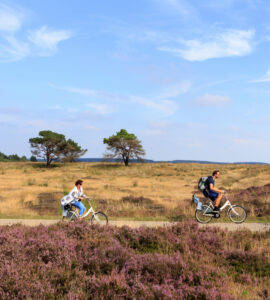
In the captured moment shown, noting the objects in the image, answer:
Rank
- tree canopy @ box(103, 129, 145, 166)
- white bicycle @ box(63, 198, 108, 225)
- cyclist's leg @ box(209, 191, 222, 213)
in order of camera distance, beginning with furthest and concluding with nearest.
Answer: tree canopy @ box(103, 129, 145, 166) < cyclist's leg @ box(209, 191, 222, 213) < white bicycle @ box(63, 198, 108, 225)

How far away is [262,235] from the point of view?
9125mm

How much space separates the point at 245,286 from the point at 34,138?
77.0 meters

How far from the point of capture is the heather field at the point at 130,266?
15.5ft

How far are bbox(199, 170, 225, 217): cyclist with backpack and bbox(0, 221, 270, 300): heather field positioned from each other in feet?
12.8

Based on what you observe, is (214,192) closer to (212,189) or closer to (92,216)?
(212,189)

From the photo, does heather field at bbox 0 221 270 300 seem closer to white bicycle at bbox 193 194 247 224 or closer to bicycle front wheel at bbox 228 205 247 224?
white bicycle at bbox 193 194 247 224

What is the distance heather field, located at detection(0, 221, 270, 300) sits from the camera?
4727 millimetres

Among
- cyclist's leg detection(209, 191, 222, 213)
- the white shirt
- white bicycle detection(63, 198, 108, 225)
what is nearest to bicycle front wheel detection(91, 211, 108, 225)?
white bicycle detection(63, 198, 108, 225)

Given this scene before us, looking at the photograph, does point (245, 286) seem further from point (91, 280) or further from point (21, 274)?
point (21, 274)

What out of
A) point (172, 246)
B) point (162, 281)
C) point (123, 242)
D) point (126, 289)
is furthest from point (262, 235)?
point (126, 289)

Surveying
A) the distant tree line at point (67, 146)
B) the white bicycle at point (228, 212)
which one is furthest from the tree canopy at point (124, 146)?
the white bicycle at point (228, 212)

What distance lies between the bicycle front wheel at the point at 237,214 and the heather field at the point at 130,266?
4.45 meters

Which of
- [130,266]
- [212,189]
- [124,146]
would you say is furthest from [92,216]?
[124,146]

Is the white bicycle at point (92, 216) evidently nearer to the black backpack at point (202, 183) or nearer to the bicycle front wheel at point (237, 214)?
the black backpack at point (202, 183)
